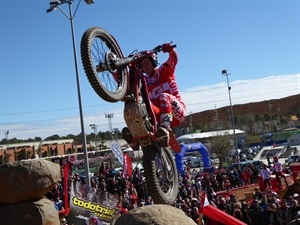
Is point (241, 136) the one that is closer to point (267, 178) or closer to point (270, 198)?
point (267, 178)

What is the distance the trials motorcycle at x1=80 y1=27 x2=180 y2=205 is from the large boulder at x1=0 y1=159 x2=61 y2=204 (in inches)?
77.7

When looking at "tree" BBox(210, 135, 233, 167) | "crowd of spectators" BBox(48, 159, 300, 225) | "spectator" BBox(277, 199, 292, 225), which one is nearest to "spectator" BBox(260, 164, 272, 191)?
"crowd of spectators" BBox(48, 159, 300, 225)

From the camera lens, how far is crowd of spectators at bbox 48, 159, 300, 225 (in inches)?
514

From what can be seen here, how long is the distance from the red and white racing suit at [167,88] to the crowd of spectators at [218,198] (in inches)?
79.5

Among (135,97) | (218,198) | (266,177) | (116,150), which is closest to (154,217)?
(135,97)

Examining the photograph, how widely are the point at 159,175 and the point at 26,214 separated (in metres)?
2.65

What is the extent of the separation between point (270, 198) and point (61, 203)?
807 centimetres

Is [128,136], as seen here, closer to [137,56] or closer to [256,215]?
[137,56]

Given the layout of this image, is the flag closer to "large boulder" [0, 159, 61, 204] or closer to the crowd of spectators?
the crowd of spectators

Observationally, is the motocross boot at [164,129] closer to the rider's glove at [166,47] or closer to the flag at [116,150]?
the rider's glove at [166,47]

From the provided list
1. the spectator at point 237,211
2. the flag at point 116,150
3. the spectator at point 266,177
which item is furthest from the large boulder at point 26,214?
the spectator at point 266,177

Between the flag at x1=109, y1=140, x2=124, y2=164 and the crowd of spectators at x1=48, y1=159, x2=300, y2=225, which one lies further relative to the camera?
the flag at x1=109, y1=140, x2=124, y2=164

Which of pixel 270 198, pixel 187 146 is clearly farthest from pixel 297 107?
pixel 270 198

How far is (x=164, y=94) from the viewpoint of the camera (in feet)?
26.2
